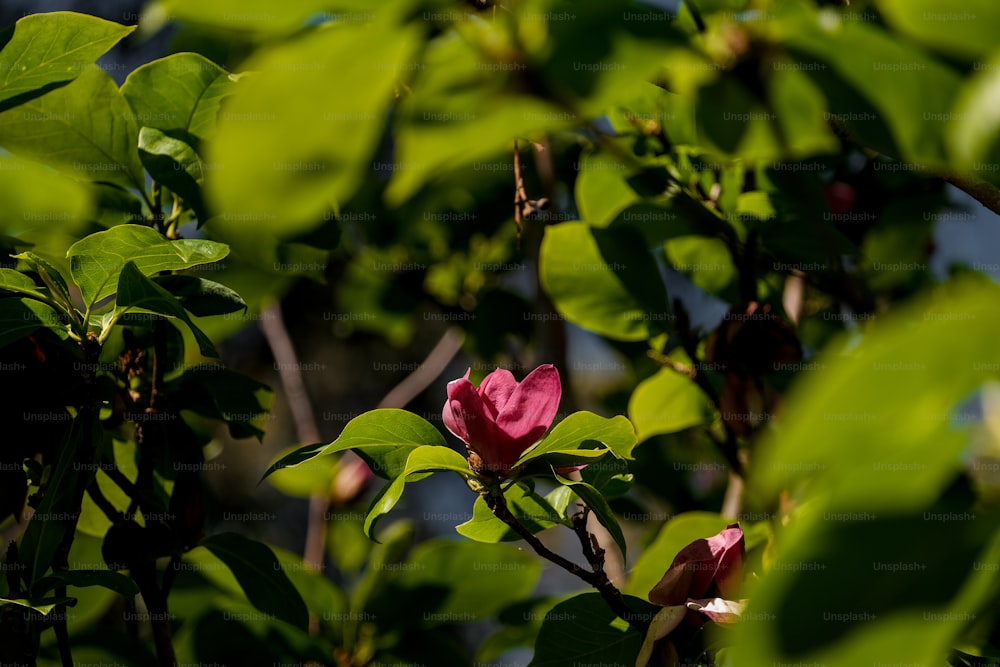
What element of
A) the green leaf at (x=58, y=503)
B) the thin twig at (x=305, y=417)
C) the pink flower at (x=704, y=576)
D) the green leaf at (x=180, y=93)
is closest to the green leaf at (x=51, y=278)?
the green leaf at (x=58, y=503)

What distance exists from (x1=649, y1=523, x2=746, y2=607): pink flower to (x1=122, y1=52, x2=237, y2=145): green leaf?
28.5 inches

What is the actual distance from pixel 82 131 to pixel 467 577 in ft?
2.73

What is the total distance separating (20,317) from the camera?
0.81m

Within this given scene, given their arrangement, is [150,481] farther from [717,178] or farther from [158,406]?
[717,178]

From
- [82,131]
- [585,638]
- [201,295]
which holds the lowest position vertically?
[585,638]

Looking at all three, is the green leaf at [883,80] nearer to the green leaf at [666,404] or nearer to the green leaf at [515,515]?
the green leaf at [515,515]

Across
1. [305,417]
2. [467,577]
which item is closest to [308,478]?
[305,417]

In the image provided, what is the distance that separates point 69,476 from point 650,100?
0.78 m

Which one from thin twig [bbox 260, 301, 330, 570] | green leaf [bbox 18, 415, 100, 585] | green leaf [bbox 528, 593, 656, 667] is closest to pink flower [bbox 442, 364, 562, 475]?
green leaf [bbox 528, 593, 656, 667]

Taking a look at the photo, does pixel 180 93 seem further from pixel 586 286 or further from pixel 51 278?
pixel 586 286

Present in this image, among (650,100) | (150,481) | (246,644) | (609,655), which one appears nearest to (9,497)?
(150,481)

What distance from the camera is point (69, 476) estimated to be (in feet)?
2.79

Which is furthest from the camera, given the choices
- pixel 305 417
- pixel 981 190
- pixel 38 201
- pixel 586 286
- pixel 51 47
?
pixel 305 417

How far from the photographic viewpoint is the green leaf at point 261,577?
3.21 ft
